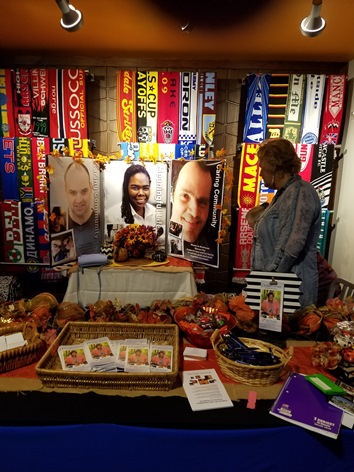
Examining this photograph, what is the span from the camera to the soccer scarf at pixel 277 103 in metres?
3.57

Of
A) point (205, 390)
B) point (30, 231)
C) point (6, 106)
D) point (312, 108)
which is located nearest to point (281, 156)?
point (205, 390)

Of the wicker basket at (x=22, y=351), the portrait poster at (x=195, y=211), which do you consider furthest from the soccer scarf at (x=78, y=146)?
the wicker basket at (x=22, y=351)

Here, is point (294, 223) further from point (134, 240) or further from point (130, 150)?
point (130, 150)

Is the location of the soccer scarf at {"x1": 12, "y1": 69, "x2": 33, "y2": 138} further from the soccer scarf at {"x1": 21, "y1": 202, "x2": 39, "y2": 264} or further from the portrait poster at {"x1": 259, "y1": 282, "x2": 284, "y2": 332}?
the portrait poster at {"x1": 259, "y1": 282, "x2": 284, "y2": 332}

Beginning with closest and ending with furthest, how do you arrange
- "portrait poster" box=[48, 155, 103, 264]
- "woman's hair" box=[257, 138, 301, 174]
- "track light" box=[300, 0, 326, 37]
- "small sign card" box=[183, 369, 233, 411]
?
"small sign card" box=[183, 369, 233, 411], "woman's hair" box=[257, 138, 301, 174], "track light" box=[300, 0, 326, 37], "portrait poster" box=[48, 155, 103, 264]

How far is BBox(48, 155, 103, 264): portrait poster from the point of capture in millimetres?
3391

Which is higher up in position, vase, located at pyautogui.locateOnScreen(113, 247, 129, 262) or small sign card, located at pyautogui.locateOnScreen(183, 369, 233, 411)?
vase, located at pyautogui.locateOnScreen(113, 247, 129, 262)

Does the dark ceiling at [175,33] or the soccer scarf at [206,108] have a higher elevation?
the dark ceiling at [175,33]

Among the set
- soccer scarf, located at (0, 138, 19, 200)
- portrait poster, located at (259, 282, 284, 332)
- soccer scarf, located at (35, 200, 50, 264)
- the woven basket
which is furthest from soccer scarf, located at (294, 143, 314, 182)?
soccer scarf, located at (0, 138, 19, 200)

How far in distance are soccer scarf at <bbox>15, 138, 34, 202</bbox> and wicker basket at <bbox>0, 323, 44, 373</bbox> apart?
273cm

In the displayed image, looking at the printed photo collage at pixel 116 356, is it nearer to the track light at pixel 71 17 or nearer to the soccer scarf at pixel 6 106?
the track light at pixel 71 17

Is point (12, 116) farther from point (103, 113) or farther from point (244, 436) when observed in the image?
point (244, 436)

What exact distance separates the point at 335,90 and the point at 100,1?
2654 millimetres

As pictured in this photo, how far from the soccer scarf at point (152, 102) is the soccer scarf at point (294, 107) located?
1517 millimetres
